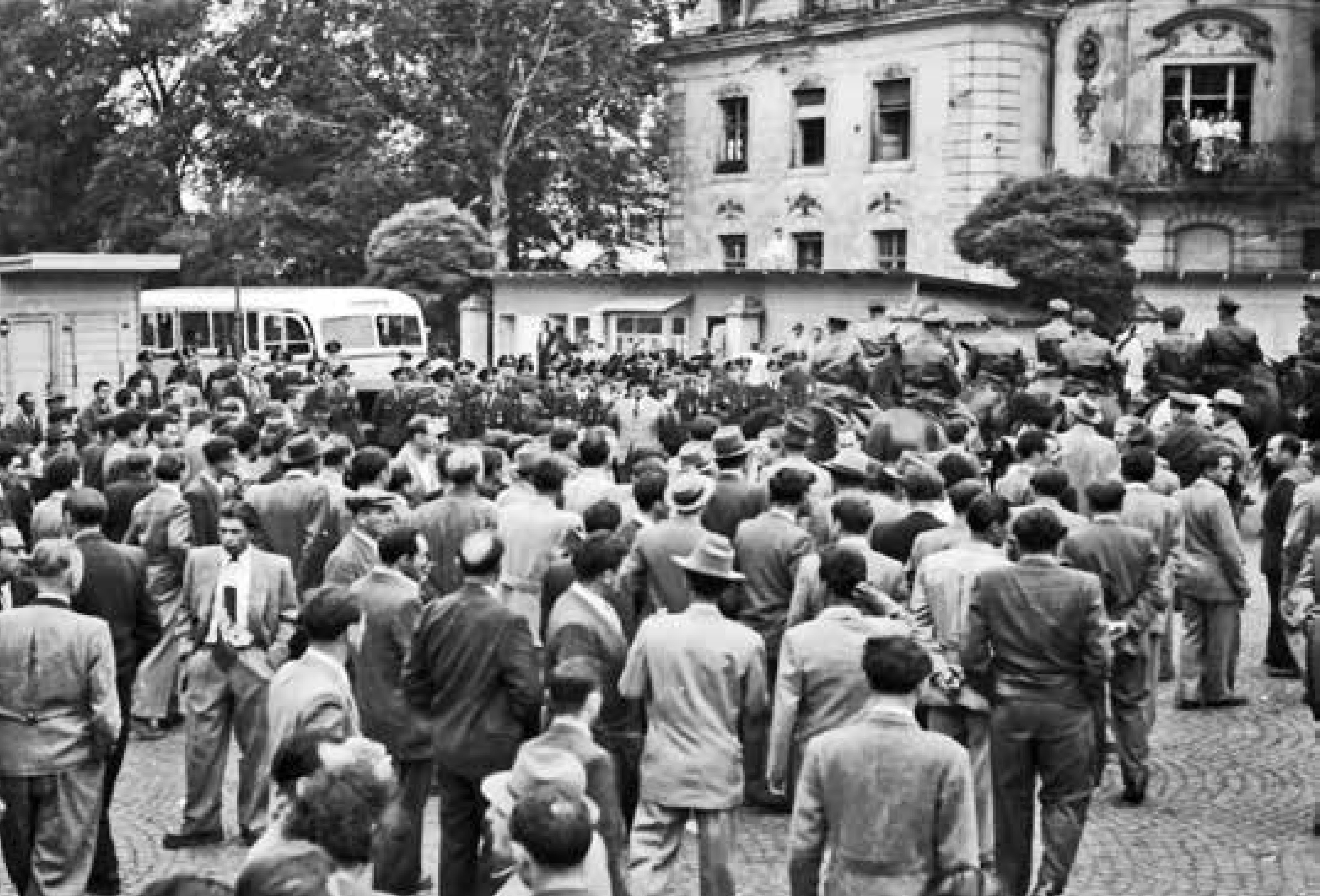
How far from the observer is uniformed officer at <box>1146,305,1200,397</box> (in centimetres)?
2112

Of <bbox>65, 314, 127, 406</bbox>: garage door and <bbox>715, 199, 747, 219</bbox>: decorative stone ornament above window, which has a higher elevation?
<bbox>715, 199, 747, 219</bbox>: decorative stone ornament above window

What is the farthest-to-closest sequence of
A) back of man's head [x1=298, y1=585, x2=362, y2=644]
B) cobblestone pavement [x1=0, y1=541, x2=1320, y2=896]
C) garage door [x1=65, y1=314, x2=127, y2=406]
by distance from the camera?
garage door [x1=65, y1=314, x2=127, y2=406] < cobblestone pavement [x1=0, y1=541, x2=1320, y2=896] < back of man's head [x1=298, y1=585, x2=362, y2=644]

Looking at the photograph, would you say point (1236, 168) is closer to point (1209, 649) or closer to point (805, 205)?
point (805, 205)

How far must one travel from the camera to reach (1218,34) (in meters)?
39.2

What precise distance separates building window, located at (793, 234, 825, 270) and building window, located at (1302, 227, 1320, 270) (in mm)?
11566

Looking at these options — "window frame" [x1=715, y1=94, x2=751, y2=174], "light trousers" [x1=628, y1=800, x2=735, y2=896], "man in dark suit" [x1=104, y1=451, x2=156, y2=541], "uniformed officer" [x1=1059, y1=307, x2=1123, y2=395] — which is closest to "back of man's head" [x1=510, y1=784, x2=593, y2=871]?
"light trousers" [x1=628, y1=800, x2=735, y2=896]

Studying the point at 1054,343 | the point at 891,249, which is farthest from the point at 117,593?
the point at 891,249

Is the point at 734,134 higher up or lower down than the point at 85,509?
higher up

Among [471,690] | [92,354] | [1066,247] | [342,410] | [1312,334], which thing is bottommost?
[471,690]

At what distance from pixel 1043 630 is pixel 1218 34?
1328 inches

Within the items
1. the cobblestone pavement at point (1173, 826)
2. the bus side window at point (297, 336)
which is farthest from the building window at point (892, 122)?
the cobblestone pavement at point (1173, 826)

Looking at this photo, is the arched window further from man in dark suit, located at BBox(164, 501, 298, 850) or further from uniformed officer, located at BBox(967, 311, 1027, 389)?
man in dark suit, located at BBox(164, 501, 298, 850)

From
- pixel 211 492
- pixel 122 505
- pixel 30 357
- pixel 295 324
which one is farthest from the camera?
pixel 295 324

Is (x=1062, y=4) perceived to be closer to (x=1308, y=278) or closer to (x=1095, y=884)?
(x=1308, y=278)
